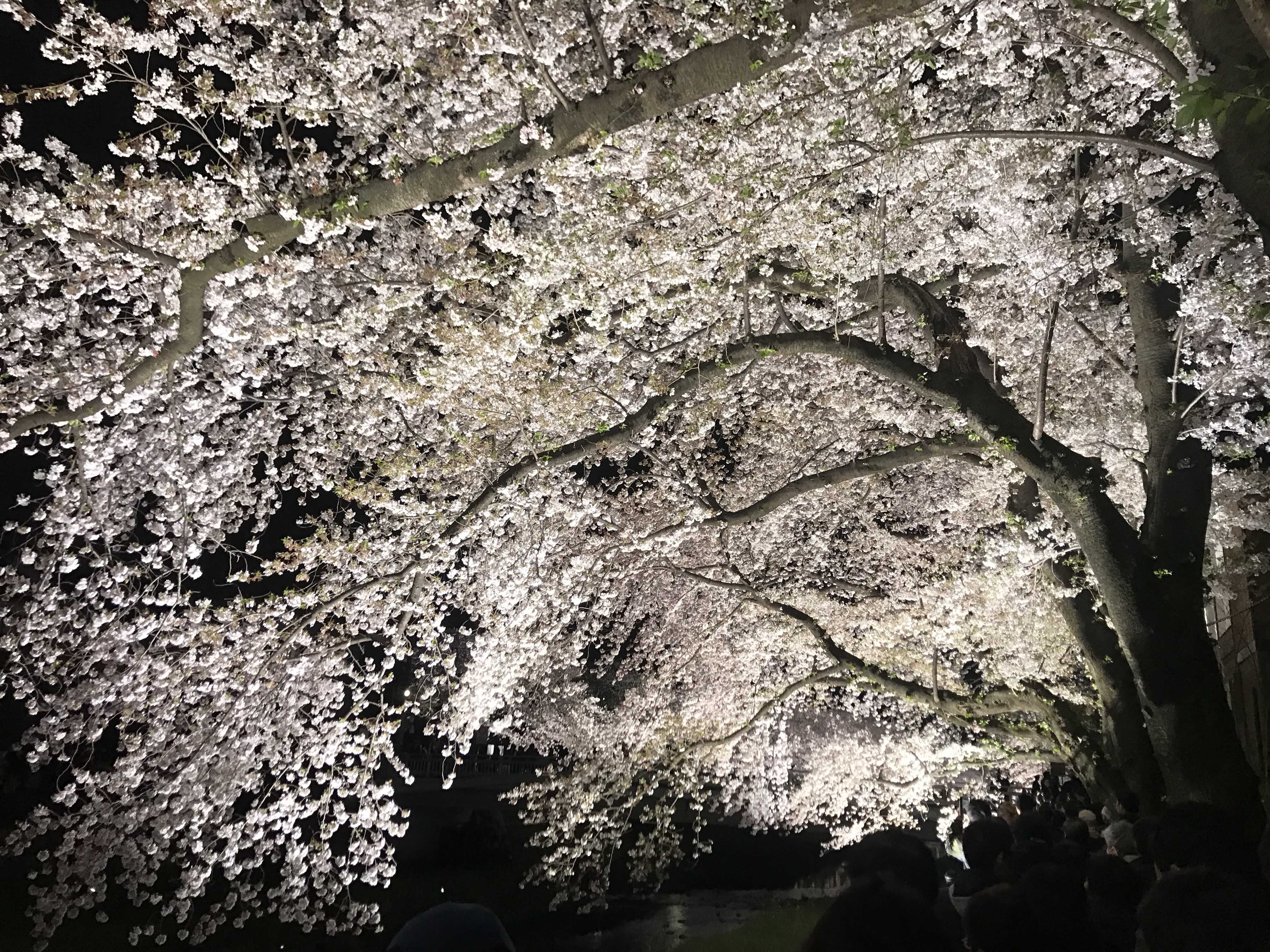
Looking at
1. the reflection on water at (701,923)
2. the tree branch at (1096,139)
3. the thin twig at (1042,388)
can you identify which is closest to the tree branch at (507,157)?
the tree branch at (1096,139)

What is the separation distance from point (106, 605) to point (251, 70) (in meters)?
5.10

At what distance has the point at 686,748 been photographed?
13.7 metres

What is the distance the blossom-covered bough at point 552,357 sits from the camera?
16.9ft

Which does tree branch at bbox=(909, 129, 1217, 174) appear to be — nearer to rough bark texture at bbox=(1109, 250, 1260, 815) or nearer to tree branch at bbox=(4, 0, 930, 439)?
tree branch at bbox=(4, 0, 930, 439)

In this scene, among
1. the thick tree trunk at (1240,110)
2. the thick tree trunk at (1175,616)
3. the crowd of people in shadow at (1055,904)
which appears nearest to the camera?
the crowd of people in shadow at (1055,904)

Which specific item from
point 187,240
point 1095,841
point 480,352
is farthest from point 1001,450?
point 187,240

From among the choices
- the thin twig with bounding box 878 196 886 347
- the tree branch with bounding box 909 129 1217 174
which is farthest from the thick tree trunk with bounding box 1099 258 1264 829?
the thin twig with bounding box 878 196 886 347

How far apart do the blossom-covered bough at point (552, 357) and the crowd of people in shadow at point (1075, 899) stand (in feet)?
3.50

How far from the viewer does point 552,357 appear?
347 inches

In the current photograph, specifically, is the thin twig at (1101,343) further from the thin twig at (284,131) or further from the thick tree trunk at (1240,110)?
the thin twig at (284,131)

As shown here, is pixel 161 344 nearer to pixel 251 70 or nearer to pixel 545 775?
pixel 251 70

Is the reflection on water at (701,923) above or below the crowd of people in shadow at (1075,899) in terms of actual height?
below

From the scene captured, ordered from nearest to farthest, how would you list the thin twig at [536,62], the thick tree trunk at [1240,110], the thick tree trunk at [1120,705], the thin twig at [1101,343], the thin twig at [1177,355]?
1. the thick tree trunk at [1240,110]
2. the thin twig at [536,62]
3. the thin twig at [1177,355]
4. the thick tree trunk at [1120,705]
5. the thin twig at [1101,343]

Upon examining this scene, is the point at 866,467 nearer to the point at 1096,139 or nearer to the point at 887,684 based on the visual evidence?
the point at 1096,139
